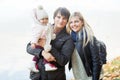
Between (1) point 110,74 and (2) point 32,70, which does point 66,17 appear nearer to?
(2) point 32,70

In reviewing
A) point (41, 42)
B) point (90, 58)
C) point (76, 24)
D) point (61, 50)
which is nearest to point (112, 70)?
point (90, 58)

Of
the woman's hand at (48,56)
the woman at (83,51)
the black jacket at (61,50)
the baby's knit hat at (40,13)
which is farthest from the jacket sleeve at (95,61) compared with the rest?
the baby's knit hat at (40,13)

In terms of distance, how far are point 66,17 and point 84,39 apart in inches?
15.3

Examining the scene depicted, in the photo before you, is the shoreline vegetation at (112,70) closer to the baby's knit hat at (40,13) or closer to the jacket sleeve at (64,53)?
the jacket sleeve at (64,53)

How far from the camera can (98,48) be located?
6.08 m

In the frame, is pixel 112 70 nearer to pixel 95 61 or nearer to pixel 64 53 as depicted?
pixel 95 61

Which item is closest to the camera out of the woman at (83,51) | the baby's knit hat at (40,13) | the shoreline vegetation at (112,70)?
the baby's knit hat at (40,13)

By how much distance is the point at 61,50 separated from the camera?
5762 mm

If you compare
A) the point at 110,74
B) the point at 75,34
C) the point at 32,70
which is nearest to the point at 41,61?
the point at 32,70

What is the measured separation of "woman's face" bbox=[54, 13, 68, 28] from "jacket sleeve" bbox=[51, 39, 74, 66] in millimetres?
209

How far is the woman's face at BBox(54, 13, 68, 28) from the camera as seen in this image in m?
5.84

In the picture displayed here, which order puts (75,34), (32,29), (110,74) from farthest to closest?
(110,74), (75,34), (32,29)

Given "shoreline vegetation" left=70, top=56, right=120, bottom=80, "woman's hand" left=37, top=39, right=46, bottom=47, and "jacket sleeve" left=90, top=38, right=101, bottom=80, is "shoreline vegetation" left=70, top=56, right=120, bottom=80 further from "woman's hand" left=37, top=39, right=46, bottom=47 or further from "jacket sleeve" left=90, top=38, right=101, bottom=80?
"woman's hand" left=37, top=39, right=46, bottom=47

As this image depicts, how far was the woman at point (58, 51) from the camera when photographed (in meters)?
5.73
